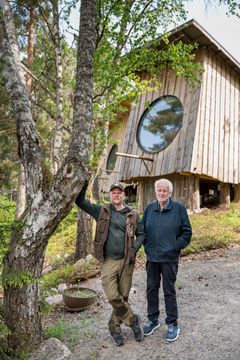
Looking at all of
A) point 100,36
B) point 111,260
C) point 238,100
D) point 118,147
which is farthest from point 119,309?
point 118,147

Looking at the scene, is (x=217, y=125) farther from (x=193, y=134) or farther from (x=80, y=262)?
(x=80, y=262)

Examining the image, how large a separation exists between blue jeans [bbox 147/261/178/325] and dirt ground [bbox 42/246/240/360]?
0.26m

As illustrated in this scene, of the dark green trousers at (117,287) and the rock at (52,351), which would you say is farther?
the dark green trousers at (117,287)

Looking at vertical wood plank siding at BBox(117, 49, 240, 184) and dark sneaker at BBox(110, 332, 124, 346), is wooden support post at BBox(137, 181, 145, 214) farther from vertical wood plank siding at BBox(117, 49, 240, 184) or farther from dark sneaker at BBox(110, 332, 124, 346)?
dark sneaker at BBox(110, 332, 124, 346)

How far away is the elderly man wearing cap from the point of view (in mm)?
3576

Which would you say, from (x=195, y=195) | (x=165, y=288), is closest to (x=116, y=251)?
(x=165, y=288)

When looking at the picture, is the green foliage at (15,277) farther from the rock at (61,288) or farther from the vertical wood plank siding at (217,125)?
the vertical wood plank siding at (217,125)

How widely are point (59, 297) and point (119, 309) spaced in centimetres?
206

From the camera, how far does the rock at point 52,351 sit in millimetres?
3287

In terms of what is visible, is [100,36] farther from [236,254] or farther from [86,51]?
[236,254]

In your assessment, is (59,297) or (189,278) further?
(189,278)

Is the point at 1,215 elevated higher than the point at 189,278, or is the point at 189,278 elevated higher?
the point at 1,215

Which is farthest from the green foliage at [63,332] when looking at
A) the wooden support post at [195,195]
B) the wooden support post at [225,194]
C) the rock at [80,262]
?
the wooden support post at [225,194]

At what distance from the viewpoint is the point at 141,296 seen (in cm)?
530
